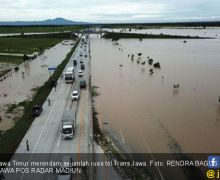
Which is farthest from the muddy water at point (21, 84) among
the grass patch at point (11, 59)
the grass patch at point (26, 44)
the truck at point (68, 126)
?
the grass patch at point (26, 44)

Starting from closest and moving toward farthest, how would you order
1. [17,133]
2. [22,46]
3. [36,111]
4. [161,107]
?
[17,133] < [36,111] < [161,107] < [22,46]

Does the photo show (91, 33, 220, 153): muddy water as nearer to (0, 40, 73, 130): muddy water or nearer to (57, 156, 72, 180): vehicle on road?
(57, 156, 72, 180): vehicle on road

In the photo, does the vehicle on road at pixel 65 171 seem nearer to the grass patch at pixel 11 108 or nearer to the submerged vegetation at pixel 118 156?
the submerged vegetation at pixel 118 156

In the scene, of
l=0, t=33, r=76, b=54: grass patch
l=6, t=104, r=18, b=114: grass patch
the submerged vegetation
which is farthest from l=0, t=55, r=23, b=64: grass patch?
the submerged vegetation

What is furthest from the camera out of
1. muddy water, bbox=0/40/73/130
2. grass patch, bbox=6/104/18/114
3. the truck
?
muddy water, bbox=0/40/73/130

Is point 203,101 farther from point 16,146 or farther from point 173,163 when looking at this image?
point 16,146

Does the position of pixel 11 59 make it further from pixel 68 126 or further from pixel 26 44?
pixel 68 126

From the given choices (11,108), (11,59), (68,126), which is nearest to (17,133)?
(68,126)

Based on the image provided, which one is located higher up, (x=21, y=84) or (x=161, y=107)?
(x=21, y=84)

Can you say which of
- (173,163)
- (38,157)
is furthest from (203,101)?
(38,157)
